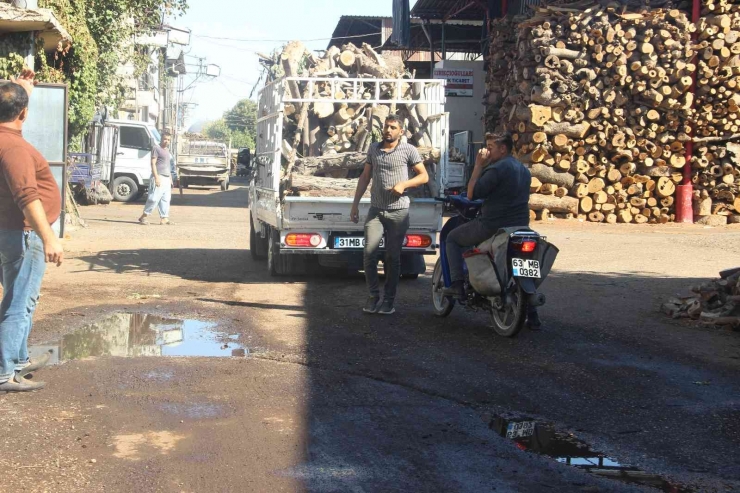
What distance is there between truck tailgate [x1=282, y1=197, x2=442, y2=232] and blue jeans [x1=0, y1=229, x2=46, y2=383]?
15.4 feet

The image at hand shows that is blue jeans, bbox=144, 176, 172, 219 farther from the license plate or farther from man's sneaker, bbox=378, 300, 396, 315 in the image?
the license plate

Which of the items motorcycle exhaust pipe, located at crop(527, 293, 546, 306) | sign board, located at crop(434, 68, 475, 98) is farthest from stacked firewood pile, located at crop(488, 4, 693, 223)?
motorcycle exhaust pipe, located at crop(527, 293, 546, 306)

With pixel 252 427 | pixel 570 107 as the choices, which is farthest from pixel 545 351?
pixel 570 107

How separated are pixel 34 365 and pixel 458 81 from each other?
86.5ft

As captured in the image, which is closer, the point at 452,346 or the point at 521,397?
the point at 521,397

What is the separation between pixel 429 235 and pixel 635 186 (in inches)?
427

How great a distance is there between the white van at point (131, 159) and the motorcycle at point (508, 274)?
66.7 feet

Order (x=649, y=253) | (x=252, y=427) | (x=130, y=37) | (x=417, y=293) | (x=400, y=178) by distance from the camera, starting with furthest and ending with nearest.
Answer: (x=130, y=37)
(x=649, y=253)
(x=417, y=293)
(x=400, y=178)
(x=252, y=427)

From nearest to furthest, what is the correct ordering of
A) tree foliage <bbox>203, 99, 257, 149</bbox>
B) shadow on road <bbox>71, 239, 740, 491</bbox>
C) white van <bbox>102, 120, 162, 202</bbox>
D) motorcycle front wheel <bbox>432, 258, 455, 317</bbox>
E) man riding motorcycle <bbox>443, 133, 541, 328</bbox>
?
shadow on road <bbox>71, 239, 740, 491</bbox> < man riding motorcycle <bbox>443, 133, 541, 328</bbox> < motorcycle front wheel <bbox>432, 258, 455, 317</bbox> < white van <bbox>102, 120, 162, 202</bbox> < tree foliage <bbox>203, 99, 257, 149</bbox>

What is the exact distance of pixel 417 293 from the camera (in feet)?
33.6

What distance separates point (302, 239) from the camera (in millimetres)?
10203

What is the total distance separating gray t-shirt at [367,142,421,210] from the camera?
8.53 m

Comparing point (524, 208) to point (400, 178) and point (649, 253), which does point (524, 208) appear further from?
point (649, 253)

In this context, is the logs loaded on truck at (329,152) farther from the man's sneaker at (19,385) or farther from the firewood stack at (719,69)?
Result: the firewood stack at (719,69)
